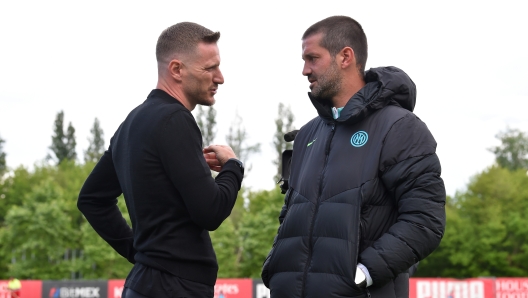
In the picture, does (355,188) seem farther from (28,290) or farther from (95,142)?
(95,142)

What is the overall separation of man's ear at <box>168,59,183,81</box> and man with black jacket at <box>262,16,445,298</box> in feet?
2.95

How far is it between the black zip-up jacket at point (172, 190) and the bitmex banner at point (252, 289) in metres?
20.8

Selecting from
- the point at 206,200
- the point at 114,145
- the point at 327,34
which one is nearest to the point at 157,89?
the point at 114,145

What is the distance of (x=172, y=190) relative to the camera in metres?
3.86

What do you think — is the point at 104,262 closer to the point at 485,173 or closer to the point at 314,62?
the point at 485,173

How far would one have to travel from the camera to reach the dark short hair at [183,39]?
4145 millimetres

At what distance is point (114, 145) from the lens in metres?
4.18

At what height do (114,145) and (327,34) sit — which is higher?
(327,34)

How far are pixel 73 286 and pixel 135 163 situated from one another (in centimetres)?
2251

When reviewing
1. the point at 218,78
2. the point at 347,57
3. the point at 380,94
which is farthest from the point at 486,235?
the point at 218,78

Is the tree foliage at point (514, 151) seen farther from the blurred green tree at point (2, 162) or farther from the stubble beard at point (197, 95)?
the stubble beard at point (197, 95)

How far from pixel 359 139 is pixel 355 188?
13.5 inches

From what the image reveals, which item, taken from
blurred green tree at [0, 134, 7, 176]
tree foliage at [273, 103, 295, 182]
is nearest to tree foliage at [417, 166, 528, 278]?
tree foliage at [273, 103, 295, 182]

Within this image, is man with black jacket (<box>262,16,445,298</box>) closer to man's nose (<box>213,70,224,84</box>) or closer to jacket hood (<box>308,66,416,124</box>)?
jacket hood (<box>308,66,416,124</box>)
